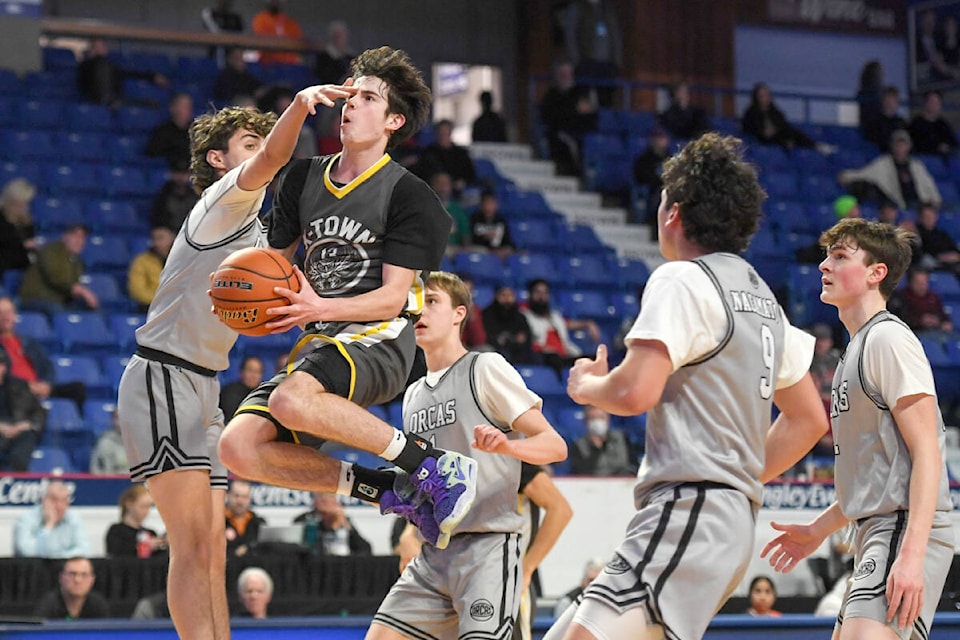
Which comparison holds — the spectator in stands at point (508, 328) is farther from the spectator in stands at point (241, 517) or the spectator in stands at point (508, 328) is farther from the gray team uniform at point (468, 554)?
the gray team uniform at point (468, 554)

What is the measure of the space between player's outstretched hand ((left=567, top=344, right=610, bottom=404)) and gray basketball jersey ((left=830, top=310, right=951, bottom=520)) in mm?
1317

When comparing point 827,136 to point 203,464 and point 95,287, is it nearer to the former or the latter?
point 95,287

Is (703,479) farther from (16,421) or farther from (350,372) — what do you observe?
(16,421)

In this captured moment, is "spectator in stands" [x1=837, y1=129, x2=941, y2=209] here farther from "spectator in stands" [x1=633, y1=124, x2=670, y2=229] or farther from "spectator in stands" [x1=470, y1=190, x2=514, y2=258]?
"spectator in stands" [x1=470, y1=190, x2=514, y2=258]

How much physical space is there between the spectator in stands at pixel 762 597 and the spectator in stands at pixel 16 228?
7.03 meters

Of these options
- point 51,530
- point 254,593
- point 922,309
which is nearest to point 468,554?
point 254,593

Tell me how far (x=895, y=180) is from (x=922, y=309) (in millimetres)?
3582

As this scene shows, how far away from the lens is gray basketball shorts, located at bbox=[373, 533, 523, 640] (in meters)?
4.82

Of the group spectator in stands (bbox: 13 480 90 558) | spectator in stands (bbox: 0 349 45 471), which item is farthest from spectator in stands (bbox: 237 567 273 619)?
spectator in stands (bbox: 0 349 45 471)

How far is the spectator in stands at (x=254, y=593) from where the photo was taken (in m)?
8.78

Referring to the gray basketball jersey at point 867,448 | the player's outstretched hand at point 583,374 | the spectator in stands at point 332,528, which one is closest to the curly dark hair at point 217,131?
the player's outstretched hand at point 583,374

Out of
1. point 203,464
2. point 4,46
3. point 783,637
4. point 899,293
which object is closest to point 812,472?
point 899,293

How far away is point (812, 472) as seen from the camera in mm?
11898

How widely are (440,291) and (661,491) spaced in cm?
187
